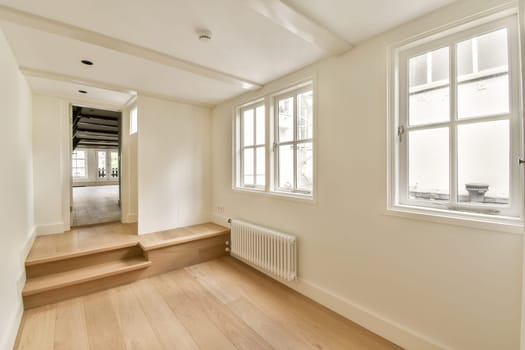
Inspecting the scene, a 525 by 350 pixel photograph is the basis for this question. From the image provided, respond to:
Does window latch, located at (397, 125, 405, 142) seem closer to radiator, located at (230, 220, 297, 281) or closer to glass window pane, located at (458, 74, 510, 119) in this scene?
glass window pane, located at (458, 74, 510, 119)

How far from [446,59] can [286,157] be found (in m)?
1.59

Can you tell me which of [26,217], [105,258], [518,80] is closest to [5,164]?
[26,217]

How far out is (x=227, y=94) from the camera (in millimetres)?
3162

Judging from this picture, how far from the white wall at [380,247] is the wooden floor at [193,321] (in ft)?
0.85

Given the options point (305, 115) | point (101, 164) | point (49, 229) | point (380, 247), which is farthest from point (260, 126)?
point (101, 164)

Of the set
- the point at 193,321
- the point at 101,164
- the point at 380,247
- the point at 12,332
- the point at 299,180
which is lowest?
the point at 193,321

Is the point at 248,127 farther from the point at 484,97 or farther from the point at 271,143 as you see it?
the point at 484,97

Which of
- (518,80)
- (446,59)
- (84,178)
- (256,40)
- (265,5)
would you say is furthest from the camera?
(84,178)

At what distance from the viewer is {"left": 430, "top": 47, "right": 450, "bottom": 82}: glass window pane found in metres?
1.57

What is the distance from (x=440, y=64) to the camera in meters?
1.59

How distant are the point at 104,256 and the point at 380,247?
9.55ft

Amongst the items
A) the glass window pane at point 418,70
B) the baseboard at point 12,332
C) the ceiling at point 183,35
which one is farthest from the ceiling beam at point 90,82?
the glass window pane at point 418,70

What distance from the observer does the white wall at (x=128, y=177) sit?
3.97 meters

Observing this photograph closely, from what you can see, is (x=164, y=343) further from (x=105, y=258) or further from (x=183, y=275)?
(x=105, y=258)
